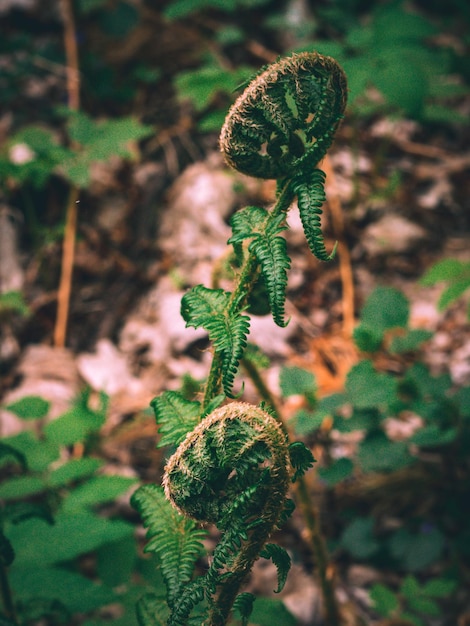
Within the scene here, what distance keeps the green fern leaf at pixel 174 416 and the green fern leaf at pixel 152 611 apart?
0.36 metres

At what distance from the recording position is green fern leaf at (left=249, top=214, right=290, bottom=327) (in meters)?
0.76

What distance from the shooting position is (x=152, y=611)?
3.26ft

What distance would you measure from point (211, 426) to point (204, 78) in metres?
2.54

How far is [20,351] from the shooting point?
2721mm

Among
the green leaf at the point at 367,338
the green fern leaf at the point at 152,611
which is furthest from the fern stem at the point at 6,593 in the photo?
the green leaf at the point at 367,338

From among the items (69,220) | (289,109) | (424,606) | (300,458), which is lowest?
(424,606)

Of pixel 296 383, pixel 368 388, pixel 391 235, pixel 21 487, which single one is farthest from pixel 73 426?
pixel 391 235

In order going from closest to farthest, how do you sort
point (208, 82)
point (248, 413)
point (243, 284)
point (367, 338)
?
point (248, 413)
point (243, 284)
point (367, 338)
point (208, 82)

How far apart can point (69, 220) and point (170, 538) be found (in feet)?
8.29

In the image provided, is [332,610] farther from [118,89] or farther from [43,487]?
[118,89]

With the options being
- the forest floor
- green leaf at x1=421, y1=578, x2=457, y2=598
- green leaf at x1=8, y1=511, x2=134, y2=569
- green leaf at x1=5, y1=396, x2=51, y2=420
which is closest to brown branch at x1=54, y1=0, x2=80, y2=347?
the forest floor

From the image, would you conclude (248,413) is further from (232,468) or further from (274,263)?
(274,263)

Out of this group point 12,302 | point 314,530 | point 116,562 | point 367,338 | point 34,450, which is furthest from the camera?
point 12,302

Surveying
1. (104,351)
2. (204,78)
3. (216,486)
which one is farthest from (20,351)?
(216,486)
